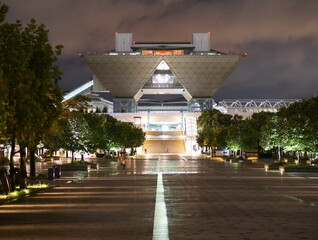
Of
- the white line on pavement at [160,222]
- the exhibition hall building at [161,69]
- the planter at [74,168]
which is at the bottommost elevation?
the white line on pavement at [160,222]

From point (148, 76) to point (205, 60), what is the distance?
1915cm

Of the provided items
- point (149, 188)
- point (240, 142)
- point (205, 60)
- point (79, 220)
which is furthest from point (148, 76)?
point (79, 220)

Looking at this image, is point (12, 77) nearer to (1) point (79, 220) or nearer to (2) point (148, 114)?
(1) point (79, 220)

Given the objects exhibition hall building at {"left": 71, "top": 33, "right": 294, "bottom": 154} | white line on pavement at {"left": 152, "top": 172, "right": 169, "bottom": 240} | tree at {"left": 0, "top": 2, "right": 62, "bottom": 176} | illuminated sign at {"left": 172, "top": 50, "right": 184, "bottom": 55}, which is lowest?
white line on pavement at {"left": 152, "top": 172, "right": 169, "bottom": 240}

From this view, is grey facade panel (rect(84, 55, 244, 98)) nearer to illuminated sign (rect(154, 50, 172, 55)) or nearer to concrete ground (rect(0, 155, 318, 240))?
illuminated sign (rect(154, 50, 172, 55))

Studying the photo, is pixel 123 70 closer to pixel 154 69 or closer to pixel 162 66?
pixel 154 69

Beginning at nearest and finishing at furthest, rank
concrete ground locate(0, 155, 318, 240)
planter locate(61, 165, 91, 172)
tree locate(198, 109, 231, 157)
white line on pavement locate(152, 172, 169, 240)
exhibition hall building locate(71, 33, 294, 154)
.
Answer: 1. white line on pavement locate(152, 172, 169, 240)
2. concrete ground locate(0, 155, 318, 240)
3. planter locate(61, 165, 91, 172)
4. tree locate(198, 109, 231, 157)
5. exhibition hall building locate(71, 33, 294, 154)

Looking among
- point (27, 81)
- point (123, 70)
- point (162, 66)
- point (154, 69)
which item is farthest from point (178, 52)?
point (27, 81)

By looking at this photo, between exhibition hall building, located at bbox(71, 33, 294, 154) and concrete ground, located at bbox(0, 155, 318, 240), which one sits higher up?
exhibition hall building, located at bbox(71, 33, 294, 154)

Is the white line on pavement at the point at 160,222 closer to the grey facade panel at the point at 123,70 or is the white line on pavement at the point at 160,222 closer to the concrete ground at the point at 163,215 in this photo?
the concrete ground at the point at 163,215

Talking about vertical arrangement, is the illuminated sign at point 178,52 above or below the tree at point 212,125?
above

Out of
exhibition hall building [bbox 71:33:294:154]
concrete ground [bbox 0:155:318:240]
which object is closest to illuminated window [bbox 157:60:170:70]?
exhibition hall building [bbox 71:33:294:154]

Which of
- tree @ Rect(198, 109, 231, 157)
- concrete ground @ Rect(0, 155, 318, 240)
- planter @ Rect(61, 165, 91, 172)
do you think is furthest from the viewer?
tree @ Rect(198, 109, 231, 157)

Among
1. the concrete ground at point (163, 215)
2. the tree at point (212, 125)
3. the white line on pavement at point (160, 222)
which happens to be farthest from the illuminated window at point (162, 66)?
the white line on pavement at point (160, 222)
